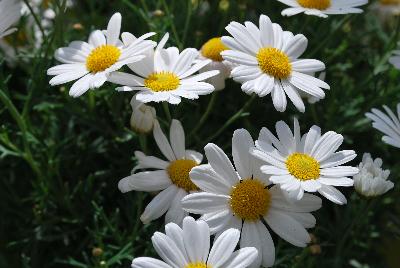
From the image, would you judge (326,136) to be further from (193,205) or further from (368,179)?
(193,205)

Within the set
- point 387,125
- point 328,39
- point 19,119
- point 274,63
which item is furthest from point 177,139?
point 328,39

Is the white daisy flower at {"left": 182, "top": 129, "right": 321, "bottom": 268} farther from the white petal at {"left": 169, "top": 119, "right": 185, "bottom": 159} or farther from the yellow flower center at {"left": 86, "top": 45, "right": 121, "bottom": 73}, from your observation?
the yellow flower center at {"left": 86, "top": 45, "right": 121, "bottom": 73}

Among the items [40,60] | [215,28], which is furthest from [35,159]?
[215,28]

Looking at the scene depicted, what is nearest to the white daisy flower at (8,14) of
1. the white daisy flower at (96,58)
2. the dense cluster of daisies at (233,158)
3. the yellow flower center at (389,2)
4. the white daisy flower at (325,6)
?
the dense cluster of daisies at (233,158)

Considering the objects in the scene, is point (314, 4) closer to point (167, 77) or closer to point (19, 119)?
point (167, 77)

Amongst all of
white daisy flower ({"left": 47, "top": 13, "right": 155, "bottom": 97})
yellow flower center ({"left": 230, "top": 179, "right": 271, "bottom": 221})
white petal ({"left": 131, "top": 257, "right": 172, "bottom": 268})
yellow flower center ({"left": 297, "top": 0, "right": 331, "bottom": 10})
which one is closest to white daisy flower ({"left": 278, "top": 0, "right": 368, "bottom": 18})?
yellow flower center ({"left": 297, "top": 0, "right": 331, "bottom": 10})

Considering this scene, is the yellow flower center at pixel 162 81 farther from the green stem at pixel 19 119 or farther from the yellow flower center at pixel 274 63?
the green stem at pixel 19 119
